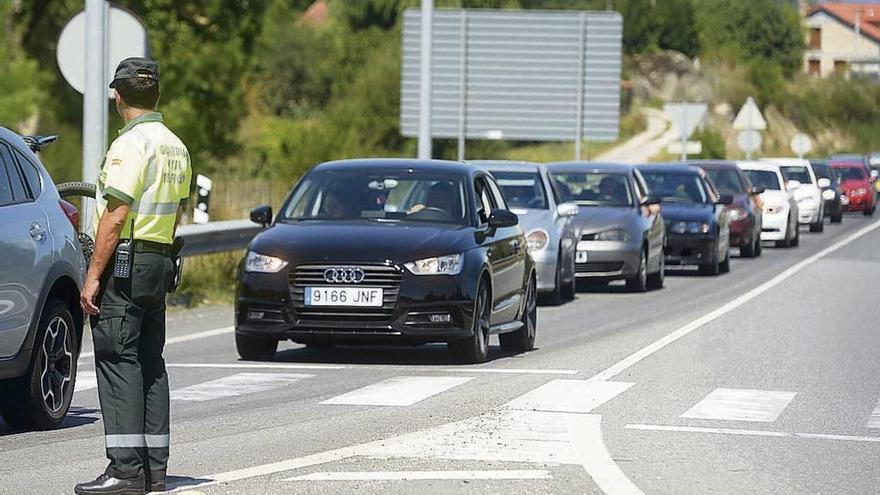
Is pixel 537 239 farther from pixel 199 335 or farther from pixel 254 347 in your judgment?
pixel 254 347

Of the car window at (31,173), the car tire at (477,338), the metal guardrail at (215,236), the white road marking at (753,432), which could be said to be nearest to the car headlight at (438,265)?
the car tire at (477,338)

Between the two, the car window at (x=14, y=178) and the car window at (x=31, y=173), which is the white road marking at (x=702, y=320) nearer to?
the car window at (x=31, y=173)

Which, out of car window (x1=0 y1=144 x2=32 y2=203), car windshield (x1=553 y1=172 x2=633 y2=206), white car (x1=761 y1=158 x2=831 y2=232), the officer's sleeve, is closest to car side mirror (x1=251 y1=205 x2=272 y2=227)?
car window (x1=0 y1=144 x2=32 y2=203)

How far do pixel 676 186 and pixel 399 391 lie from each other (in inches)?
718

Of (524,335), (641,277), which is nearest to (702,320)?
(524,335)

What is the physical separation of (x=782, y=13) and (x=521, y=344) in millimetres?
119854

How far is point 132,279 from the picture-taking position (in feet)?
26.6

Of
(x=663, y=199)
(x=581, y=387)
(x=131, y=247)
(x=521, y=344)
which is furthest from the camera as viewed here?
(x=663, y=199)

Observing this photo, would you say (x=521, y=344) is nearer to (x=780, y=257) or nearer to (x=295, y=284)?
(x=295, y=284)

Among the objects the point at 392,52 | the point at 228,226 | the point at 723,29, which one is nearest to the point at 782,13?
the point at 723,29

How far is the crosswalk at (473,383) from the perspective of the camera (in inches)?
467

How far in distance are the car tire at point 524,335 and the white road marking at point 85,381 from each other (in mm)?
3631

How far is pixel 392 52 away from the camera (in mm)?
66562

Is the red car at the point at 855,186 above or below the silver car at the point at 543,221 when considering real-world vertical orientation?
below
